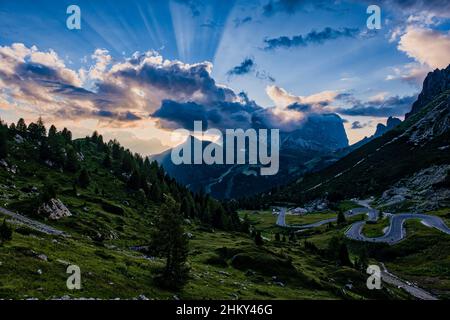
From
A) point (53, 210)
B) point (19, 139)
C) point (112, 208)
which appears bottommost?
point (53, 210)

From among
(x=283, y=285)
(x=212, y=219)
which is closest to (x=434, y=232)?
(x=212, y=219)

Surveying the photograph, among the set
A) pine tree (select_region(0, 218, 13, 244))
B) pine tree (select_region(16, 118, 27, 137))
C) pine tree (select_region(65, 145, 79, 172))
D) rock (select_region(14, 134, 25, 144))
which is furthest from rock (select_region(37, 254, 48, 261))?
pine tree (select_region(16, 118, 27, 137))

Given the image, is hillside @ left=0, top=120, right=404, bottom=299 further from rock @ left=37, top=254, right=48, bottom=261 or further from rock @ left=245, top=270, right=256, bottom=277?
rock @ left=245, top=270, right=256, bottom=277

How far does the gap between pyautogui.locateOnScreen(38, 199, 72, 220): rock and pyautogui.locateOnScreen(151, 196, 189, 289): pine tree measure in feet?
130

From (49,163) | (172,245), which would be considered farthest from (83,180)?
(172,245)

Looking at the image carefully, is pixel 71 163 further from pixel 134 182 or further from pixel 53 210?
pixel 53 210

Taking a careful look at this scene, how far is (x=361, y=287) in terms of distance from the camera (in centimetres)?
7575

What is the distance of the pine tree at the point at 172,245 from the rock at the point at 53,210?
3966 centimetres

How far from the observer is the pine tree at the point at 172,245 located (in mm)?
44844

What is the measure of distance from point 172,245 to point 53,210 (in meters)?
44.1

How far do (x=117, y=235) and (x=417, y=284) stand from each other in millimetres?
74647

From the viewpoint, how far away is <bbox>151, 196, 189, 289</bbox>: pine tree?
4484cm

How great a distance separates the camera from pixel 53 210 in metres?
78.3

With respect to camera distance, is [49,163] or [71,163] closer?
[49,163]
